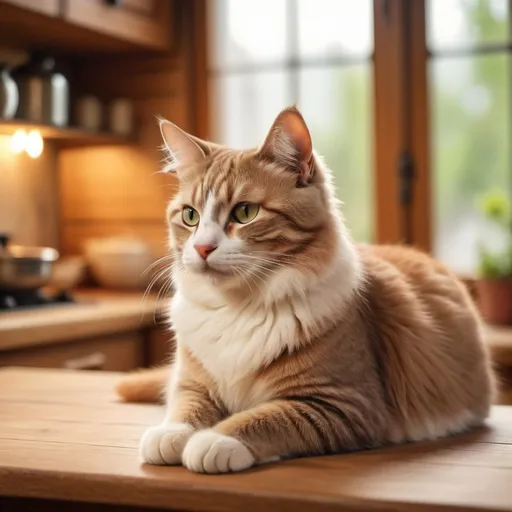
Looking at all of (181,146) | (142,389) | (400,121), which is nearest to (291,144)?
(181,146)

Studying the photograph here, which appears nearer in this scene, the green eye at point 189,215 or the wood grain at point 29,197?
the green eye at point 189,215

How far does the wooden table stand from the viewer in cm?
100

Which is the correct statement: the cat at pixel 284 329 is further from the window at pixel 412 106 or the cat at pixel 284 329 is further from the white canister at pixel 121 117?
the white canister at pixel 121 117

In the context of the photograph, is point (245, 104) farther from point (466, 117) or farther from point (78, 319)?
point (78, 319)

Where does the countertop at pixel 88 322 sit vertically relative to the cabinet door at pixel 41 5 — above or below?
A: below

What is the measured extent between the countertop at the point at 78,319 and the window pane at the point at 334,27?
1.18 m

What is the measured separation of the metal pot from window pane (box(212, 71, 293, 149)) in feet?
3.22

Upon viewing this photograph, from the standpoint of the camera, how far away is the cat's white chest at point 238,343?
1.27 metres

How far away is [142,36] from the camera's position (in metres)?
3.13

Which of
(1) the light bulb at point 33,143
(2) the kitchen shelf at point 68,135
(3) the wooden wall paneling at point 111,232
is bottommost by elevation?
(3) the wooden wall paneling at point 111,232

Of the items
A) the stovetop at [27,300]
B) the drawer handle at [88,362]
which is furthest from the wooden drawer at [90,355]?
the stovetop at [27,300]

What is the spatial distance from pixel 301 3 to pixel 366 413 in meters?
2.36

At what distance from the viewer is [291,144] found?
128 centimetres

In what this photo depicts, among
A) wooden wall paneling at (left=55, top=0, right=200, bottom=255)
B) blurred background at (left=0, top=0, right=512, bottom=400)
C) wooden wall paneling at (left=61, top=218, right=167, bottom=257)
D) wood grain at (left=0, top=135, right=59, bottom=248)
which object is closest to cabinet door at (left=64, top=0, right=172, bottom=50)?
blurred background at (left=0, top=0, right=512, bottom=400)
